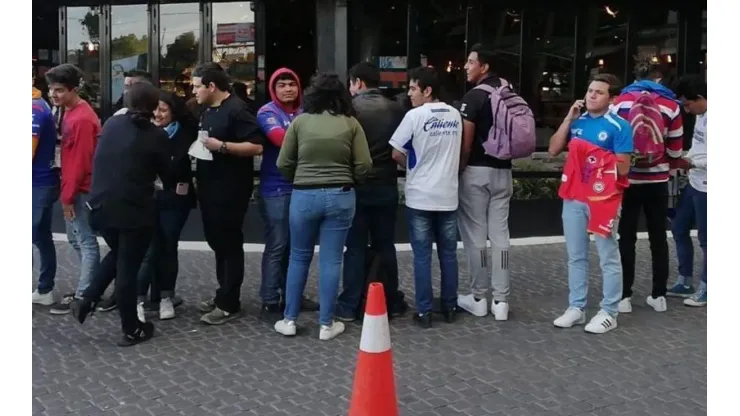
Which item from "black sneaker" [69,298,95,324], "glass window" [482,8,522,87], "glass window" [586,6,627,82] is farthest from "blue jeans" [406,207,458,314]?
"glass window" [586,6,627,82]

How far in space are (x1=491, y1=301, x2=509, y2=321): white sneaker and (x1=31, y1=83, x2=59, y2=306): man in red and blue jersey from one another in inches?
138

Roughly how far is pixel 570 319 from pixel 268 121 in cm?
264

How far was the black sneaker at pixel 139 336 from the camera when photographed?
5695mm

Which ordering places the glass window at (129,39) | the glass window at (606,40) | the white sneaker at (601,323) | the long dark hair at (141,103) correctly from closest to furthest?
1. the long dark hair at (141,103)
2. the white sneaker at (601,323)
3. the glass window at (129,39)
4. the glass window at (606,40)

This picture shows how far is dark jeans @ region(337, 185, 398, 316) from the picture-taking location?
6.12m

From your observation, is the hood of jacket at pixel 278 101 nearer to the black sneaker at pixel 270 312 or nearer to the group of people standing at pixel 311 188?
the group of people standing at pixel 311 188

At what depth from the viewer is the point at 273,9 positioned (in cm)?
1241

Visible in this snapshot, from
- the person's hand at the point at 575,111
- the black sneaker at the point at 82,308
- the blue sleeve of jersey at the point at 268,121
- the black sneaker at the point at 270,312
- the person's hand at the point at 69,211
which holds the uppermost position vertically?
the person's hand at the point at 575,111

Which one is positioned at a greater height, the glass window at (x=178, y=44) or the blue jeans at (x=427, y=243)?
the glass window at (x=178, y=44)

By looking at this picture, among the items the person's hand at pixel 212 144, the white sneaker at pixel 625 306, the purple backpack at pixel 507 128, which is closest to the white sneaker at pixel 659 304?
the white sneaker at pixel 625 306

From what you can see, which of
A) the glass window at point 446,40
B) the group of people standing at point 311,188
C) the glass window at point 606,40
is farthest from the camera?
the glass window at point 606,40

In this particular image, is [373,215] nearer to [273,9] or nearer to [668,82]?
[273,9]

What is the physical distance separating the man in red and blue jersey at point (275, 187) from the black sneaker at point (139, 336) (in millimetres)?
867

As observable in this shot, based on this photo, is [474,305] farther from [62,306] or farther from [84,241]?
[62,306]
